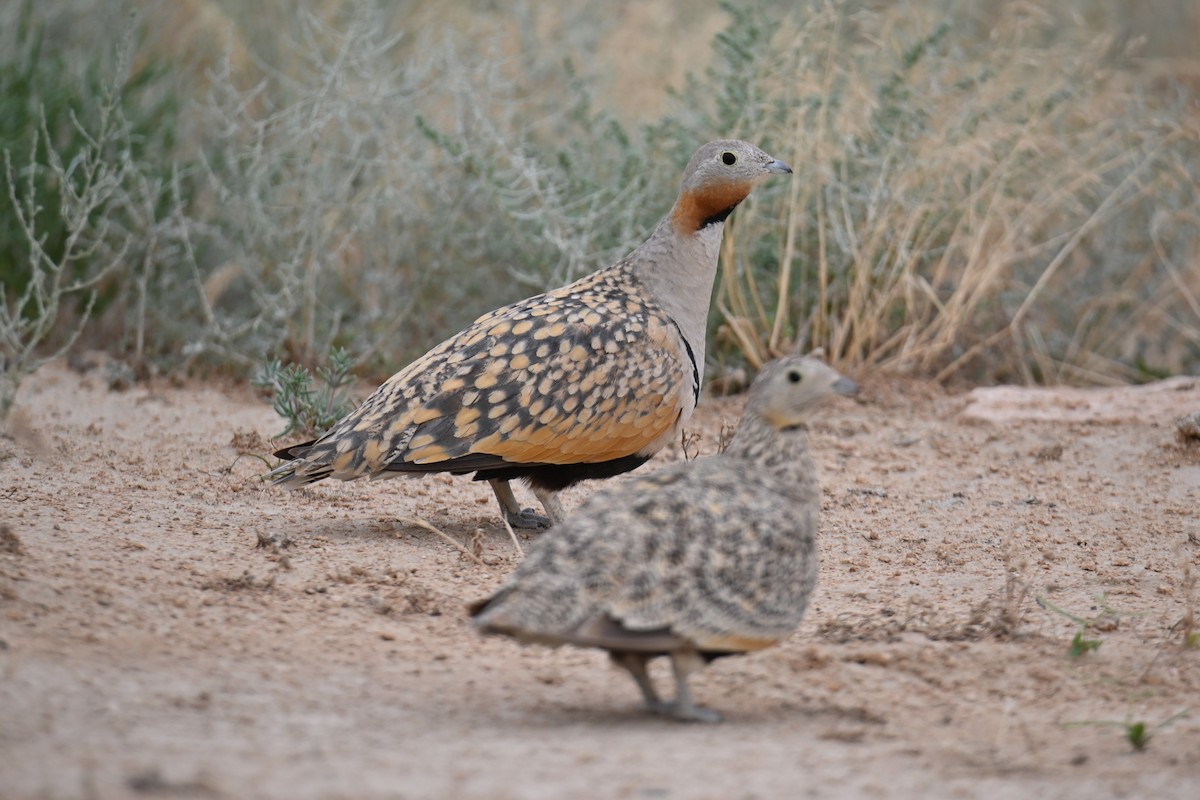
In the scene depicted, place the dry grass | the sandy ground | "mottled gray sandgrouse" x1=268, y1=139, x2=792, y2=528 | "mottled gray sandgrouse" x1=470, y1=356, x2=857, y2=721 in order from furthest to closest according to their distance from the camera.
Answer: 1. the dry grass
2. "mottled gray sandgrouse" x1=268, y1=139, x2=792, y2=528
3. "mottled gray sandgrouse" x1=470, y1=356, x2=857, y2=721
4. the sandy ground

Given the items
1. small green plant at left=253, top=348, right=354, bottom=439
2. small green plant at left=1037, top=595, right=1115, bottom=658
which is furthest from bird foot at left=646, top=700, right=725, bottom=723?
small green plant at left=253, top=348, right=354, bottom=439

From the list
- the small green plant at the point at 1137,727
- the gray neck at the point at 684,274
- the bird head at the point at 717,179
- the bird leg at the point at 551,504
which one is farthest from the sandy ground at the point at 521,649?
the bird head at the point at 717,179

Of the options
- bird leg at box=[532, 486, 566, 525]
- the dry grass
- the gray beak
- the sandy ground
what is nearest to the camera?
the sandy ground

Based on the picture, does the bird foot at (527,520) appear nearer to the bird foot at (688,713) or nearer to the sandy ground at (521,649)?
the sandy ground at (521,649)

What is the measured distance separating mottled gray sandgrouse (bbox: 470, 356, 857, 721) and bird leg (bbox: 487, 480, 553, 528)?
1909 mm

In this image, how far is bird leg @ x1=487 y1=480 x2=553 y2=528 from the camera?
5.73 meters

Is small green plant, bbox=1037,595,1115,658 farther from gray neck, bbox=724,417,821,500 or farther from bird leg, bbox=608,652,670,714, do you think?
bird leg, bbox=608,652,670,714

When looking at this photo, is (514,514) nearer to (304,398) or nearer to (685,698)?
(304,398)

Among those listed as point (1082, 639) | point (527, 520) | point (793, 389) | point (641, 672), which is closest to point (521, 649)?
point (641, 672)

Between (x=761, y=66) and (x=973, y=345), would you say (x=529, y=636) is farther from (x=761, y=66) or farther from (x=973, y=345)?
(x=973, y=345)

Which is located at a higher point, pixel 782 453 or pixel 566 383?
pixel 782 453

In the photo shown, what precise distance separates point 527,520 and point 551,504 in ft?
0.77

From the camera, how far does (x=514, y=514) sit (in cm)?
580

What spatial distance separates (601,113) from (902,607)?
14.5 feet
